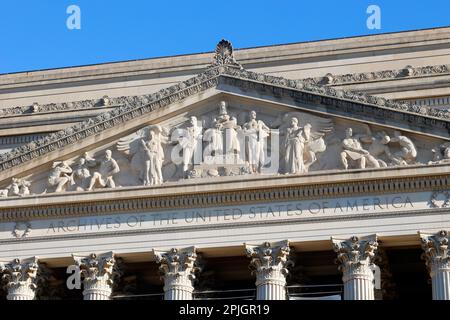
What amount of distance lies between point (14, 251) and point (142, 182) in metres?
4.70

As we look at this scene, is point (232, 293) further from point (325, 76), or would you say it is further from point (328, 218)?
point (325, 76)

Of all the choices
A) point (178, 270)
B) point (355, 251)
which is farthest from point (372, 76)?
point (178, 270)

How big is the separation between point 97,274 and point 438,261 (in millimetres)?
10675

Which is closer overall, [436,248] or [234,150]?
[436,248]

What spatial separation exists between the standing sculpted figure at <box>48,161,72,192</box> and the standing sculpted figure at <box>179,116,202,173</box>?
12.8 ft

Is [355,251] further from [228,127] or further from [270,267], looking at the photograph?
[228,127]

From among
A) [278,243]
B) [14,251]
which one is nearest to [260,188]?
[278,243]

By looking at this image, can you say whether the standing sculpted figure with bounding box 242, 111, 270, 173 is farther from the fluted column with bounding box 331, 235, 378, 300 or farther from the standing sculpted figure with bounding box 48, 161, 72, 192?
the standing sculpted figure with bounding box 48, 161, 72, 192

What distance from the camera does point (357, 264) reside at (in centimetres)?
3959

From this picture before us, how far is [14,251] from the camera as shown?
42.6 meters

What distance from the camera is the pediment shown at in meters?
40.9

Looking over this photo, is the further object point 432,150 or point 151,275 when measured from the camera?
point 151,275
